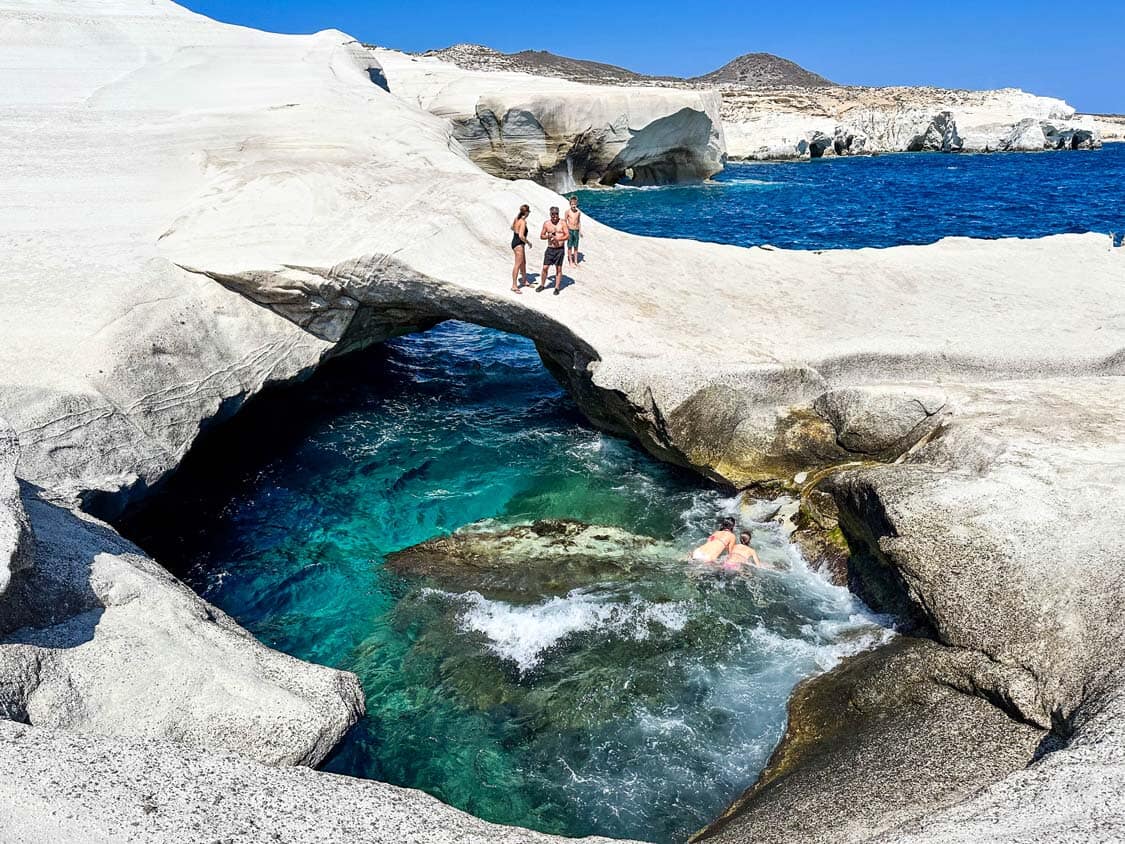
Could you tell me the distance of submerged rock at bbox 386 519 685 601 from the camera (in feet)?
41.0

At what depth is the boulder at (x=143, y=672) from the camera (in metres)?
7.39

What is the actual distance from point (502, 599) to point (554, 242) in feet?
21.0

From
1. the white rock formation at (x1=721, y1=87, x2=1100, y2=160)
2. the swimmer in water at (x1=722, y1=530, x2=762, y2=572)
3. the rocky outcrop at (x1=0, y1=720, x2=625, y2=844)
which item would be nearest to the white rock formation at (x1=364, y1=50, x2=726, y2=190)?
the white rock formation at (x1=721, y1=87, x2=1100, y2=160)

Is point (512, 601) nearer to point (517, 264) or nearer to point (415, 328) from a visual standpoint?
point (517, 264)

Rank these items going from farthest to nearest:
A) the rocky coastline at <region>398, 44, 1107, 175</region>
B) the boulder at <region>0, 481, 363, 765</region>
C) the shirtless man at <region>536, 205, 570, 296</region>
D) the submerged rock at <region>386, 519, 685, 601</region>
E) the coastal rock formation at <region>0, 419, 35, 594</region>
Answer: the rocky coastline at <region>398, 44, 1107, 175</region>, the shirtless man at <region>536, 205, 570, 296</region>, the submerged rock at <region>386, 519, 685, 601</region>, the boulder at <region>0, 481, 363, 765</region>, the coastal rock formation at <region>0, 419, 35, 594</region>

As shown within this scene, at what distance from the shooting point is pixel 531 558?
13.1 meters

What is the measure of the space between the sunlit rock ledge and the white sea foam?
279cm

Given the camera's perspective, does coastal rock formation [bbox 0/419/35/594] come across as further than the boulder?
No

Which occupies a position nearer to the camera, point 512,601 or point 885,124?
point 512,601

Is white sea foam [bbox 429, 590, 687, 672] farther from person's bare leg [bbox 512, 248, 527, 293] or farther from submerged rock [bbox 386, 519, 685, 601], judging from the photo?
person's bare leg [bbox 512, 248, 527, 293]

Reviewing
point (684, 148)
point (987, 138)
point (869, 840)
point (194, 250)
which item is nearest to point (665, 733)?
point (869, 840)

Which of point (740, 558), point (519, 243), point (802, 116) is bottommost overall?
point (740, 558)

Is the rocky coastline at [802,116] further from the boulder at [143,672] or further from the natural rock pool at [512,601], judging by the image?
the boulder at [143,672]

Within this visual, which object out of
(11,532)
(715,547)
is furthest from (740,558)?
(11,532)
